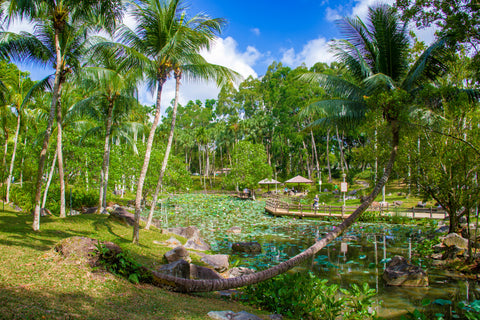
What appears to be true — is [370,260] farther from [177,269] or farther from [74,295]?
[74,295]

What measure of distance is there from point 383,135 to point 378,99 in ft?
5.74

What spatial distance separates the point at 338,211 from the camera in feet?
72.6

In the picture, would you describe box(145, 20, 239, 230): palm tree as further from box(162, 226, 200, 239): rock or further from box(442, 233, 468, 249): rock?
box(442, 233, 468, 249): rock

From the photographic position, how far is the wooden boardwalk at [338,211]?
1950cm

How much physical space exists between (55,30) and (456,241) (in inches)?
638

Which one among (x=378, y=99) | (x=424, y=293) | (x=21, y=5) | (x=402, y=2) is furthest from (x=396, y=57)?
(x=21, y=5)

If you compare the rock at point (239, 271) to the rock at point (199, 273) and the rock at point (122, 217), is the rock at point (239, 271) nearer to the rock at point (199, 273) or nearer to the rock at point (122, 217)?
the rock at point (199, 273)

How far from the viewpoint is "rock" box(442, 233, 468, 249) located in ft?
36.2

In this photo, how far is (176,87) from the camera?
36.5ft

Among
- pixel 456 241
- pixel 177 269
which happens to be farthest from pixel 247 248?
pixel 456 241

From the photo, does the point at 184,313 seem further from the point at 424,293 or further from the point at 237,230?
the point at 237,230

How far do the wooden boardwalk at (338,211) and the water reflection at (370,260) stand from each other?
221 cm

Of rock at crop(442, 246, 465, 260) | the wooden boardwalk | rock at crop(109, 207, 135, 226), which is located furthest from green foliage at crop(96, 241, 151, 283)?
the wooden boardwalk

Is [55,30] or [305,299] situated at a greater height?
[55,30]
